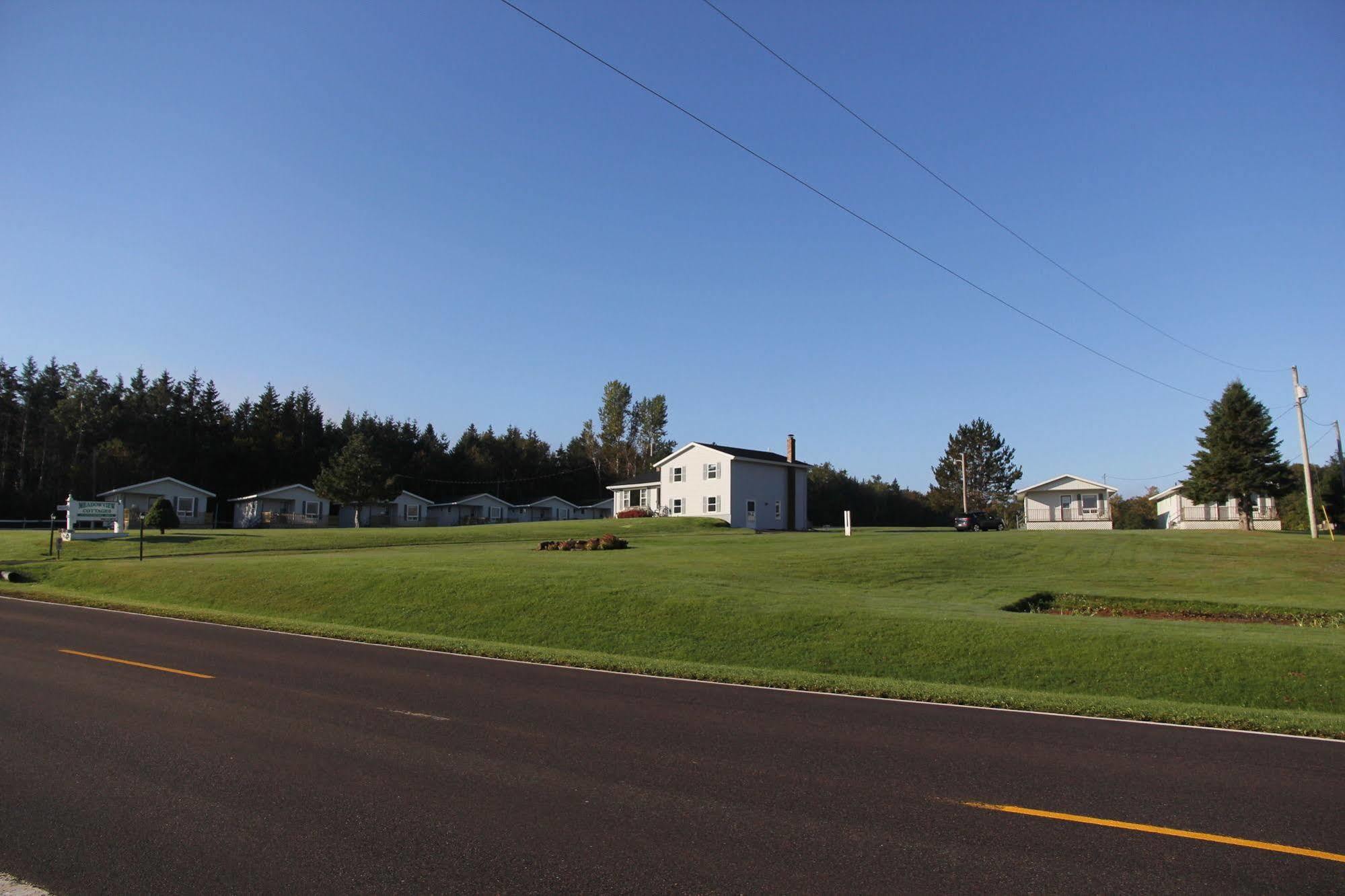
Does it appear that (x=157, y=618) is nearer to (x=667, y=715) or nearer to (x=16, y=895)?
(x=667, y=715)

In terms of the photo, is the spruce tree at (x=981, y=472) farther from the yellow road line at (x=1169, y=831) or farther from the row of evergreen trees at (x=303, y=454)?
the yellow road line at (x=1169, y=831)

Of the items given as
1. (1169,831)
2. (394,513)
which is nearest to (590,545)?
(1169,831)

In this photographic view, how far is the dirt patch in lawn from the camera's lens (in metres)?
19.2

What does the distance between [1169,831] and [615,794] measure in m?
4.23

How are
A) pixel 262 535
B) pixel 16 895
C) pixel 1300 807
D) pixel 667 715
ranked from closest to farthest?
pixel 16 895
pixel 1300 807
pixel 667 715
pixel 262 535

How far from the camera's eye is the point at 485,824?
5906mm

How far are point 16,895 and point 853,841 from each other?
5.32 m

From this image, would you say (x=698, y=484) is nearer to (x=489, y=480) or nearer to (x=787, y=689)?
(x=787, y=689)

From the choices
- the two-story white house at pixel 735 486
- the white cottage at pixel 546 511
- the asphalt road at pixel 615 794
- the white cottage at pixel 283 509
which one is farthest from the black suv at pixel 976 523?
the white cottage at pixel 283 509

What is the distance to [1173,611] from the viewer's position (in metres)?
20.3

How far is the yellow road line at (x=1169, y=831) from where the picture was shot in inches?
216

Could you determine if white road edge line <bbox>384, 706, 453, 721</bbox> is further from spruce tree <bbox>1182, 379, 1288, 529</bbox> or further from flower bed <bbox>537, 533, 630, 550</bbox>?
spruce tree <bbox>1182, 379, 1288, 529</bbox>

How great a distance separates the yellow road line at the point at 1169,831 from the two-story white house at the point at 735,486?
5067cm

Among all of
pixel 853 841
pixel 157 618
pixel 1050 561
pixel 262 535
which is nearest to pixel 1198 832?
pixel 853 841
